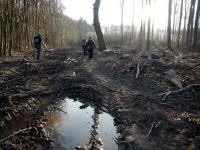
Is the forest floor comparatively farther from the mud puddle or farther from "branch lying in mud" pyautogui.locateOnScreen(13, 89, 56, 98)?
the mud puddle

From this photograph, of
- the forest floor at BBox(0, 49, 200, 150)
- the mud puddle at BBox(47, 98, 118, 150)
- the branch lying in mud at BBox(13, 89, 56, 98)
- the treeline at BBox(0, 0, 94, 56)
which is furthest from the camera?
the treeline at BBox(0, 0, 94, 56)

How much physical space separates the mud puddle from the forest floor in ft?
0.75

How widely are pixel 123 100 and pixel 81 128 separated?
296 centimetres

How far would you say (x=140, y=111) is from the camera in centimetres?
977

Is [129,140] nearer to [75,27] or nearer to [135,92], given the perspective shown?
[135,92]

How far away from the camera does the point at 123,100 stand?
1112 cm

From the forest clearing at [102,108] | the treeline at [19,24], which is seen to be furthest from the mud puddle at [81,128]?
the treeline at [19,24]

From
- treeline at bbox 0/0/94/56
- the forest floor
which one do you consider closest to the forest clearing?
the forest floor

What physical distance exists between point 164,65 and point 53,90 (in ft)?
23.5

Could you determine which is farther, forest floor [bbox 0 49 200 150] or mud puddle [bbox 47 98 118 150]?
forest floor [bbox 0 49 200 150]

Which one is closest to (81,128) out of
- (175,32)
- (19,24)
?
(19,24)

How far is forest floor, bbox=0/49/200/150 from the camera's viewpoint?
25.0 feet

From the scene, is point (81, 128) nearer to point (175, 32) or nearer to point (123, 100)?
point (123, 100)

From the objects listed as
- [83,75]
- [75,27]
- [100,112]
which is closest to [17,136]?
[100,112]
